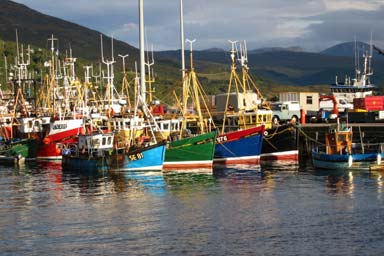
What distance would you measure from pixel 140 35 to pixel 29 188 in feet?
53.0

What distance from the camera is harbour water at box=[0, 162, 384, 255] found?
33688 mm

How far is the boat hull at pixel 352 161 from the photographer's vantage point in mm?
58219

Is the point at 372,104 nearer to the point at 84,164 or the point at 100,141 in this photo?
the point at 100,141

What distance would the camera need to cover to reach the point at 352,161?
59.0 meters

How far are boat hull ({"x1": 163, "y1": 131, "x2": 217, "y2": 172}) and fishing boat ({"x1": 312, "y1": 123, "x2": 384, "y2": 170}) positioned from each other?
7969 millimetres

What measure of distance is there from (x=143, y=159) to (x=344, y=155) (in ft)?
47.1

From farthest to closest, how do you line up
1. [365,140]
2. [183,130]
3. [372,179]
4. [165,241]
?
[365,140] → [183,130] → [372,179] → [165,241]

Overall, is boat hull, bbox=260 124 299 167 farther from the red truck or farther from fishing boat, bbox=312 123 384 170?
the red truck

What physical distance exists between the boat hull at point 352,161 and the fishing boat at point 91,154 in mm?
16111

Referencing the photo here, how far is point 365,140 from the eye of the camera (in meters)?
70.7

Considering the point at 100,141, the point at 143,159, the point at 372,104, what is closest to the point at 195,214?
the point at 143,159

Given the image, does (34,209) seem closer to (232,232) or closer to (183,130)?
(232,232)

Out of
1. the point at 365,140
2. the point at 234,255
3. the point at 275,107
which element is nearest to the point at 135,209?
the point at 234,255

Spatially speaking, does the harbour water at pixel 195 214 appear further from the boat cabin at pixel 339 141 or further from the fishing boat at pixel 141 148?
the boat cabin at pixel 339 141
